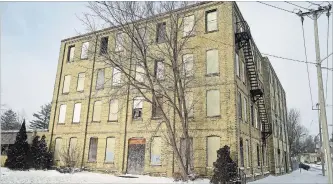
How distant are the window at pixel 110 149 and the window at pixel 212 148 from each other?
8.50 metres

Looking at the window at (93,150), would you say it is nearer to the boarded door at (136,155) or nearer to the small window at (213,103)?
the boarded door at (136,155)

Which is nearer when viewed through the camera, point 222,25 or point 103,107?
point 222,25

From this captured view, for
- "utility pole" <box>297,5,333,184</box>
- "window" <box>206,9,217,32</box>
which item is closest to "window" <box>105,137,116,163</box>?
"window" <box>206,9,217,32</box>

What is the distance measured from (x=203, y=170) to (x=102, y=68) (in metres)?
13.9

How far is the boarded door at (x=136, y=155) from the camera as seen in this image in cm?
2156

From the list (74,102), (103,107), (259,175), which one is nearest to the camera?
(259,175)

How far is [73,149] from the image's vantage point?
24500 millimetres

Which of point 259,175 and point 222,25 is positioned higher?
point 222,25

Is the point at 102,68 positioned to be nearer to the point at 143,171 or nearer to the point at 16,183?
the point at 143,171

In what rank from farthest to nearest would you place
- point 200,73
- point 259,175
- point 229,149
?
1. point 259,175
2. point 200,73
3. point 229,149

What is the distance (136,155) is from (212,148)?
6428 mm

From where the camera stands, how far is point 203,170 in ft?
61.0

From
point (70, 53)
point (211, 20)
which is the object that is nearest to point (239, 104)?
→ point (211, 20)

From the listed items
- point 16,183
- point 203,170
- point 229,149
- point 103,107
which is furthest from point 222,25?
point 16,183
